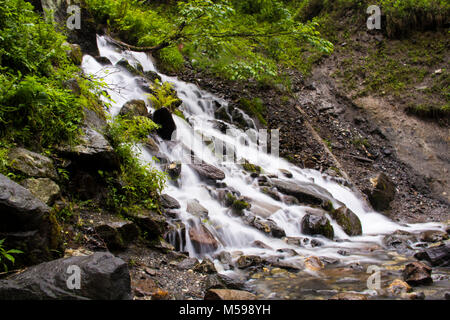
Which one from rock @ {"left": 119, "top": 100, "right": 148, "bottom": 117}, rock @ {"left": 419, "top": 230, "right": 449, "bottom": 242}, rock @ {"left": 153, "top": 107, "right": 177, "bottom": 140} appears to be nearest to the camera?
rock @ {"left": 419, "top": 230, "right": 449, "bottom": 242}

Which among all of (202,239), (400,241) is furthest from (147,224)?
(400,241)

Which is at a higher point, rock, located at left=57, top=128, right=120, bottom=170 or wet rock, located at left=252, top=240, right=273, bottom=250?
rock, located at left=57, top=128, right=120, bottom=170

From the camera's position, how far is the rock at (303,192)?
25.7 ft

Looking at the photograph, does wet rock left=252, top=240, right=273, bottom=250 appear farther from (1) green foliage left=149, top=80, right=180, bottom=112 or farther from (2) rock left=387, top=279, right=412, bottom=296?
(1) green foliage left=149, top=80, right=180, bottom=112

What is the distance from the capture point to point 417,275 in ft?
13.6

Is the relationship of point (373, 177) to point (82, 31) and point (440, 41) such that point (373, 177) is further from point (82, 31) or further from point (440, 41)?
point (82, 31)

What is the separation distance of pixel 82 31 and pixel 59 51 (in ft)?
14.8

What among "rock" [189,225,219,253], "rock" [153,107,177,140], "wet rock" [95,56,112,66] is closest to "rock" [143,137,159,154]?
"rock" [153,107,177,140]

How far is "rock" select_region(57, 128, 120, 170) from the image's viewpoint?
4.46m

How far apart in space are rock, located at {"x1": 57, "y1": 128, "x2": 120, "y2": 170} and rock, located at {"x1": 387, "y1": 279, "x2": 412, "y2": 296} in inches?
163

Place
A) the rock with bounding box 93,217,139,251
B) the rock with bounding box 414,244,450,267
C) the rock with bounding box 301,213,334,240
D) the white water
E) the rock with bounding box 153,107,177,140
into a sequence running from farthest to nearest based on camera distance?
the rock with bounding box 153,107,177,140 < the rock with bounding box 301,213,334,240 < the white water < the rock with bounding box 414,244,450,267 < the rock with bounding box 93,217,139,251

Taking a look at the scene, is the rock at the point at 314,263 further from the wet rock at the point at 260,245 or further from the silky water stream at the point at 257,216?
the wet rock at the point at 260,245

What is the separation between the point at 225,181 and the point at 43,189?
14.8 ft
